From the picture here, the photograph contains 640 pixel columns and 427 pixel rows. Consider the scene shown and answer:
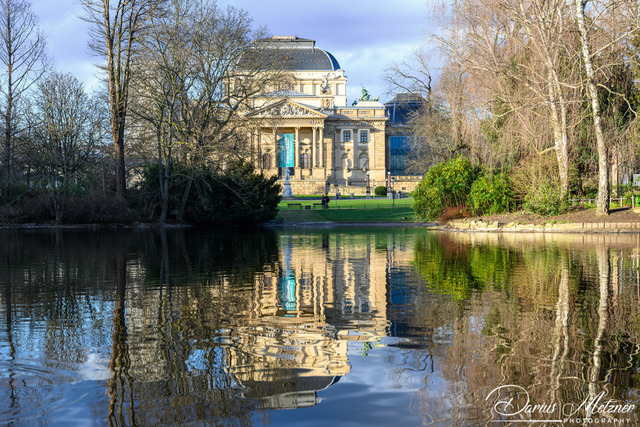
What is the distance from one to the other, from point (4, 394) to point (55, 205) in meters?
31.3

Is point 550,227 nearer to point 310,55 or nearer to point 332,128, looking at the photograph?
point 332,128

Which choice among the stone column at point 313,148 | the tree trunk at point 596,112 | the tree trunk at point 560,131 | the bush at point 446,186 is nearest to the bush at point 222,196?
the bush at point 446,186

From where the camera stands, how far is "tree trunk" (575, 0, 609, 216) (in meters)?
23.4

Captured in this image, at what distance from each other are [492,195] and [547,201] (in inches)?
125

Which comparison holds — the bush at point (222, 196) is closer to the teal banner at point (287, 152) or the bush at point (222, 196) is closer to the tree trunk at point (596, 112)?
the tree trunk at point (596, 112)

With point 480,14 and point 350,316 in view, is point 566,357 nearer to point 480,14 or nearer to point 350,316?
point 350,316

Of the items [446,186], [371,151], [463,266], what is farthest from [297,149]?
[463,266]

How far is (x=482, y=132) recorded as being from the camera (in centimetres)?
2884

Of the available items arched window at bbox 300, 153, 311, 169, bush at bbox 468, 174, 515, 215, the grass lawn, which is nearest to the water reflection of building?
bush at bbox 468, 174, 515, 215

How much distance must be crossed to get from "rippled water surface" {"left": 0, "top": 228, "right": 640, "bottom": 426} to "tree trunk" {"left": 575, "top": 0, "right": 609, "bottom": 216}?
13331 mm

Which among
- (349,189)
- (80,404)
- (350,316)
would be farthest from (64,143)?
(349,189)

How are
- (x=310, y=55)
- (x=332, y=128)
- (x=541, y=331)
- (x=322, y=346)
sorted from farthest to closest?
(x=310, y=55), (x=332, y=128), (x=541, y=331), (x=322, y=346)

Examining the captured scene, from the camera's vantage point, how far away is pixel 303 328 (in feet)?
23.5

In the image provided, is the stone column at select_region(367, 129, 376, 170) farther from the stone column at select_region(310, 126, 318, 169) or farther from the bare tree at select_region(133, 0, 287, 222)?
the bare tree at select_region(133, 0, 287, 222)
